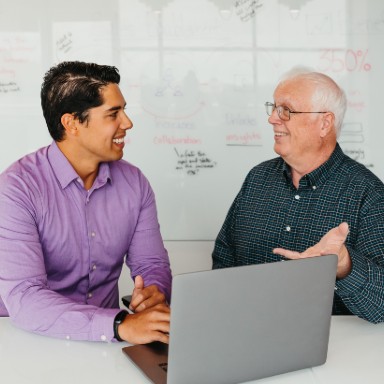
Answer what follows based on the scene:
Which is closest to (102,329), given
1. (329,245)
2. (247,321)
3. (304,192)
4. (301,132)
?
(247,321)

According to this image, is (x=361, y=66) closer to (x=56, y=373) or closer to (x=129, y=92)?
(x=129, y=92)

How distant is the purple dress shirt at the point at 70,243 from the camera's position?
139 centimetres

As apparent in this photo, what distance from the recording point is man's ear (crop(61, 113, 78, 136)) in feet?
5.85

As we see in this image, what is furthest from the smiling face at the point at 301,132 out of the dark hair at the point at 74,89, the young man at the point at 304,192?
the dark hair at the point at 74,89

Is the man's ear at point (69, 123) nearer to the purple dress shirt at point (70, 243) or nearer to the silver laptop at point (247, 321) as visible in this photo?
the purple dress shirt at point (70, 243)

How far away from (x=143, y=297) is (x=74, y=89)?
702 mm

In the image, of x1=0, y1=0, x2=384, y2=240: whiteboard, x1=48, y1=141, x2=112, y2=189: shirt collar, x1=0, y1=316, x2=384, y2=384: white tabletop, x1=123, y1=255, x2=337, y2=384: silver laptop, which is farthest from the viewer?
x1=0, y1=0, x2=384, y2=240: whiteboard

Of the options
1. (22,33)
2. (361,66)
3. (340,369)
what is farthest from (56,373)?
(361,66)

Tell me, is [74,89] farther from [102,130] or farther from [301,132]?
[301,132]

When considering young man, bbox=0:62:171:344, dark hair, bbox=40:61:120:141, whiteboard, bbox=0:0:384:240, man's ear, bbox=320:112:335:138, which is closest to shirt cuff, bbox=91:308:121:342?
young man, bbox=0:62:171:344

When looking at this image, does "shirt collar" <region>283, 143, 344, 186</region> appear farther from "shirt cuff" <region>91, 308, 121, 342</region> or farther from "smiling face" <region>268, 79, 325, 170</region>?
"shirt cuff" <region>91, 308, 121, 342</region>

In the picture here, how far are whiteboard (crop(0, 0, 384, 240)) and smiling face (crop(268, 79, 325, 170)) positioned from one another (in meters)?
0.92

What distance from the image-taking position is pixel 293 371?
1.20 metres

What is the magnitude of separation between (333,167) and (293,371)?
0.88 metres
